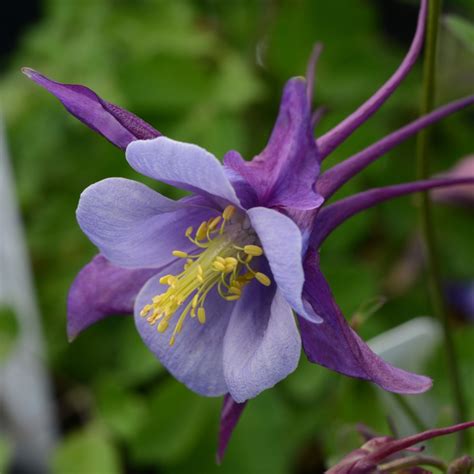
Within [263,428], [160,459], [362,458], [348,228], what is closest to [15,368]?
[160,459]

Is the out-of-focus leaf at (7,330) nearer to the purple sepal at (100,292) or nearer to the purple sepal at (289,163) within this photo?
the purple sepal at (100,292)

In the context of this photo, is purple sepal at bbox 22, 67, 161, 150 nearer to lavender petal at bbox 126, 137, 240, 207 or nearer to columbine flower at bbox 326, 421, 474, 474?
lavender petal at bbox 126, 137, 240, 207

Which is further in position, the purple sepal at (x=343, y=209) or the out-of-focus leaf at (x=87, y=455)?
the out-of-focus leaf at (x=87, y=455)

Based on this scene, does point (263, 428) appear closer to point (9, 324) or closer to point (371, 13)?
point (9, 324)

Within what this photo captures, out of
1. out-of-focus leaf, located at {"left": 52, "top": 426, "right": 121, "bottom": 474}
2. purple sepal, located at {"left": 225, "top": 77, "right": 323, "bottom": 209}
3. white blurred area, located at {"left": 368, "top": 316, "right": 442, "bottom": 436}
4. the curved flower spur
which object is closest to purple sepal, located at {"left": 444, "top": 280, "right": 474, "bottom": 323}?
white blurred area, located at {"left": 368, "top": 316, "right": 442, "bottom": 436}

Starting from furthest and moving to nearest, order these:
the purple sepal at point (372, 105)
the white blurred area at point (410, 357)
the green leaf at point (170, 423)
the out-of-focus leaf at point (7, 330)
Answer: the out-of-focus leaf at point (7, 330)
the green leaf at point (170, 423)
the white blurred area at point (410, 357)
the purple sepal at point (372, 105)

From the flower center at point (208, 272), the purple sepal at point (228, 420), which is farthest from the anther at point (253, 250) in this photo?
the purple sepal at point (228, 420)

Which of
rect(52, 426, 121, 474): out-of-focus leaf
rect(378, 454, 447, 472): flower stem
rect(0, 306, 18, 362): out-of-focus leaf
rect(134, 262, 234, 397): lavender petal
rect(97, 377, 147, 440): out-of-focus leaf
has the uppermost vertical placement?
rect(134, 262, 234, 397): lavender petal
